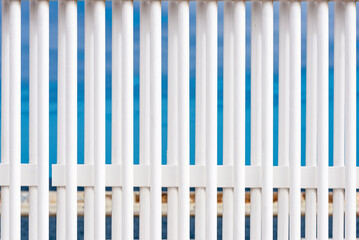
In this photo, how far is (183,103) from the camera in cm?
242

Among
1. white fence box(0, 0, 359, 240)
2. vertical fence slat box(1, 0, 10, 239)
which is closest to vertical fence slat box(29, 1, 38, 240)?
white fence box(0, 0, 359, 240)

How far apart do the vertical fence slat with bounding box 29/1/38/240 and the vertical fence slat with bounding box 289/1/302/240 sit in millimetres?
1284

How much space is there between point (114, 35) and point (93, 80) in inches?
9.8

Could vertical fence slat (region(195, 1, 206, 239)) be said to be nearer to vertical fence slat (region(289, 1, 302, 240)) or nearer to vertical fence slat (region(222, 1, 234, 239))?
vertical fence slat (region(222, 1, 234, 239))

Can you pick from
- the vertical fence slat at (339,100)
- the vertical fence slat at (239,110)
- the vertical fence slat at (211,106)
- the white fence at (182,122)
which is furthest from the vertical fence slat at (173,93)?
the vertical fence slat at (339,100)

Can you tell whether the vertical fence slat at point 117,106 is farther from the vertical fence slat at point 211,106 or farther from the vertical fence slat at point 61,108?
the vertical fence slat at point 211,106

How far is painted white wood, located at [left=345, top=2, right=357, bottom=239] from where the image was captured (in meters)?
2.50

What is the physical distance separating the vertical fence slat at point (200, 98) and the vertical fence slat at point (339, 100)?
68cm

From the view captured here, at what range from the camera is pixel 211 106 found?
2.42 meters

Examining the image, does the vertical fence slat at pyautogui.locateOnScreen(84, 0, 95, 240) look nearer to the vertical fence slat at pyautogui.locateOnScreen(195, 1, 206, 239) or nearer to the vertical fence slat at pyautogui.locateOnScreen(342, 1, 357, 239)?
the vertical fence slat at pyautogui.locateOnScreen(195, 1, 206, 239)

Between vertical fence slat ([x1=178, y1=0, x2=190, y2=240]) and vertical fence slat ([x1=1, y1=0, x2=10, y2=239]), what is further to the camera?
vertical fence slat ([x1=1, y1=0, x2=10, y2=239])

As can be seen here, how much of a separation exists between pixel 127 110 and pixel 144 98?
A: 0.11m

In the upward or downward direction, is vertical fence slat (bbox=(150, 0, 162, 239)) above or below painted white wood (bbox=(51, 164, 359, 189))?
above

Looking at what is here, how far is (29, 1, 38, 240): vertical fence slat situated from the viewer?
250 centimetres
